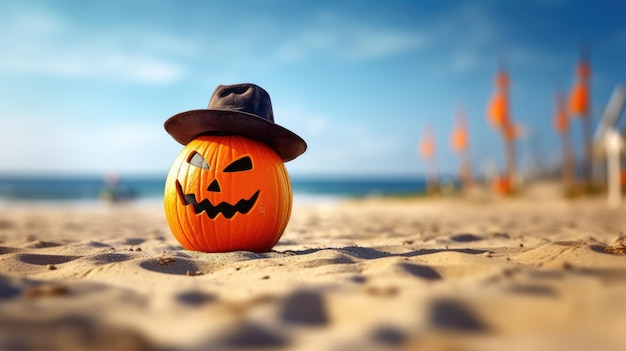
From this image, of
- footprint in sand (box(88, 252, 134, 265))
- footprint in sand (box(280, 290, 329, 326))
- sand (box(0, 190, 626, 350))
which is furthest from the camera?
footprint in sand (box(88, 252, 134, 265))

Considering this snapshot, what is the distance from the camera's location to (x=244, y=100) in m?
3.67

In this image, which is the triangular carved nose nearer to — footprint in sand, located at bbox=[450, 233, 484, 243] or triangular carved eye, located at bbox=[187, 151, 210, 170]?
triangular carved eye, located at bbox=[187, 151, 210, 170]

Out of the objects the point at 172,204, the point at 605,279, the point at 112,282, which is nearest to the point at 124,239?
the point at 172,204

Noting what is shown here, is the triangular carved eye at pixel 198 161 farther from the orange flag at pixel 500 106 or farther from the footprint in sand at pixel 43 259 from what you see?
the orange flag at pixel 500 106

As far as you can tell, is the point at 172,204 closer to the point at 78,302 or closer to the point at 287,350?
the point at 78,302

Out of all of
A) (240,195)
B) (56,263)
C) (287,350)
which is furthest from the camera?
(240,195)

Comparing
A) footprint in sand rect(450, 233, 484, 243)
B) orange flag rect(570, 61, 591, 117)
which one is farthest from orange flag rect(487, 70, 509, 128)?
footprint in sand rect(450, 233, 484, 243)

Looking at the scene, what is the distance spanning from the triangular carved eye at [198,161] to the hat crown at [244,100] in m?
0.41

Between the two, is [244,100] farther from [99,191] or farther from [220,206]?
[99,191]

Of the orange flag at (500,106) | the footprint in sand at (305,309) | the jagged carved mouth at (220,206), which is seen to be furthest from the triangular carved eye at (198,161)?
the orange flag at (500,106)

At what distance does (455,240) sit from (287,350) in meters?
3.54

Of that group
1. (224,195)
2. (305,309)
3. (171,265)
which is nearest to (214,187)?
(224,195)

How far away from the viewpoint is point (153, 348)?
1.54 metres

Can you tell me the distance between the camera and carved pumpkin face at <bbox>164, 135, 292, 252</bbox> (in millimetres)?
3559
